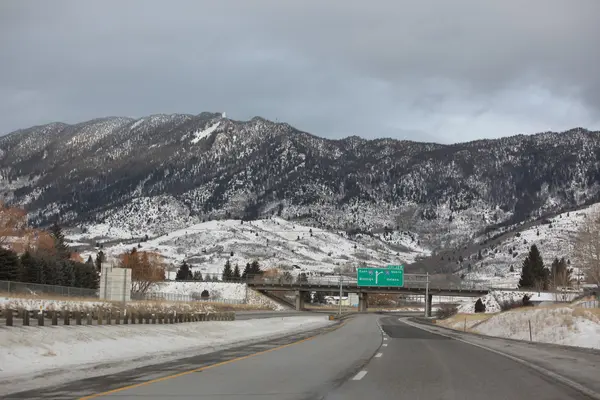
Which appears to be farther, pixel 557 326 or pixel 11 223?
pixel 11 223

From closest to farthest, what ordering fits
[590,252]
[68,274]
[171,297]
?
[590,252]
[68,274]
[171,297]

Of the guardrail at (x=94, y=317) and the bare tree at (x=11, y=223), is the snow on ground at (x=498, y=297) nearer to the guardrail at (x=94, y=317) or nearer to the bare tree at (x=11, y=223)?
the bare tree at (x=11, y=223)

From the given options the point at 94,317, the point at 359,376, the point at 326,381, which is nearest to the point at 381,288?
the point at 94,317

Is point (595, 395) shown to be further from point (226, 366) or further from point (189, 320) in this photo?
point (189, 320)

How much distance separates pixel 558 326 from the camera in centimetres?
3894

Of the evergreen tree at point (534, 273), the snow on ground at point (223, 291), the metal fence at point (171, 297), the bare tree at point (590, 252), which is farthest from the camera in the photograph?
the evergreen tree at point (534, 273)

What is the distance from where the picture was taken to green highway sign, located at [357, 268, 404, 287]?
12350 cm

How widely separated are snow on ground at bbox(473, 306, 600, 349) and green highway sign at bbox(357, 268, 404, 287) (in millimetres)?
72136

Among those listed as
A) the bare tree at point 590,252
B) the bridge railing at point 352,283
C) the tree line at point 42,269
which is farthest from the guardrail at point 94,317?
the bridge railing at point 352,283

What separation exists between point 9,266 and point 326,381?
7729cm

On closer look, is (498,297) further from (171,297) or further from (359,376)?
(359,376)

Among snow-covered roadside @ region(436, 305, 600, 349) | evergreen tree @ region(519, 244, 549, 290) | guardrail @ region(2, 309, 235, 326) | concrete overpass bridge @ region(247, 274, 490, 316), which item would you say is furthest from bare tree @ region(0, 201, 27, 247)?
evergreen tree @ region(519, 244, 549, 290)

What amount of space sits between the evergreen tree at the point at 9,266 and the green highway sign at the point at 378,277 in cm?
6258

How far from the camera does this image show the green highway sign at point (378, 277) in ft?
405
